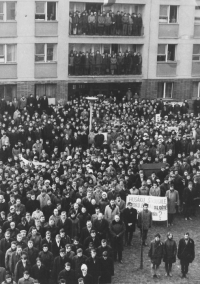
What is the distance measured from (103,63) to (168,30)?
5833 millimetres

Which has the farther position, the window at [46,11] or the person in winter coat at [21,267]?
the window at [46,11]

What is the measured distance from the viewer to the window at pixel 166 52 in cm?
3888

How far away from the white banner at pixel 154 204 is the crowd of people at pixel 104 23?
19079 mm

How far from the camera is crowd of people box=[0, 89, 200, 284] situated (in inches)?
584

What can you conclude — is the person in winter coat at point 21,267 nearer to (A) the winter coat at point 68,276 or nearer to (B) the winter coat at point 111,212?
(A) the winter coat at point 68,276

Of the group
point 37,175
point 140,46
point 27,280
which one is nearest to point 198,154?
point 37,175

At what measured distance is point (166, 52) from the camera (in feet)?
128

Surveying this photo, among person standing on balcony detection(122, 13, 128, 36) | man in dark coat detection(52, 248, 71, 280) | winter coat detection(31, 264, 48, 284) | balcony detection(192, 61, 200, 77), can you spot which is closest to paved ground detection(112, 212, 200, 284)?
man in dark coat detection(52, 248, 71, 280)

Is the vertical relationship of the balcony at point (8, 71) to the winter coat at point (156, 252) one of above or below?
above

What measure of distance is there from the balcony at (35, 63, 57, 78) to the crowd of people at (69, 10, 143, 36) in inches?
99.9

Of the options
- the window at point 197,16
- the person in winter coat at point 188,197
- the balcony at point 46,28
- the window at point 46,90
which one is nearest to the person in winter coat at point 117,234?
the person in winter coat at point 188,197

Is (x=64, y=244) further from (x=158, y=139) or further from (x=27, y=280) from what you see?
(x=158, y=139)

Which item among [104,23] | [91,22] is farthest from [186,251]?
[104,23]

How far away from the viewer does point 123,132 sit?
27312 mm
